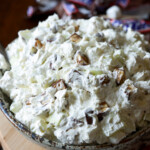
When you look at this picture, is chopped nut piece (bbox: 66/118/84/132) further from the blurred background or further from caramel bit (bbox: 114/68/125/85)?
the blurred background

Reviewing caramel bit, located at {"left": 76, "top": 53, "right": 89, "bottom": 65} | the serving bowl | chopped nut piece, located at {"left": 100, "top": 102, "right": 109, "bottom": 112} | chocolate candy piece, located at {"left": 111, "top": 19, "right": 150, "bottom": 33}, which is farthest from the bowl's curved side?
chocolate candy piece, located at {"left": 111, "top": 19, "right": 150, "bottom": 33}

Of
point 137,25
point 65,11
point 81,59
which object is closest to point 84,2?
point 65,11

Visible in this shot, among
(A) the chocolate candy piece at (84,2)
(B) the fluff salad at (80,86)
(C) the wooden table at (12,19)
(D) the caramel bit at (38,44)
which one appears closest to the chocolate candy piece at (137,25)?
(A) the chocolate candy piece at (84,2)

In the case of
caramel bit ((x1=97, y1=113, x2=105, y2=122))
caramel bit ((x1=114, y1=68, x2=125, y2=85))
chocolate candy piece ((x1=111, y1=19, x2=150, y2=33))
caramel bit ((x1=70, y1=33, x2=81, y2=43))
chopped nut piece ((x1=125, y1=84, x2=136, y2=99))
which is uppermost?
caramel bit ((x1=70, y1=33, x2=81, y2=43))

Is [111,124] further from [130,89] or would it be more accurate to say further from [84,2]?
[84,2]

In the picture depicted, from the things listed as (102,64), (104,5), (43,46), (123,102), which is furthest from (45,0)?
(123,102)

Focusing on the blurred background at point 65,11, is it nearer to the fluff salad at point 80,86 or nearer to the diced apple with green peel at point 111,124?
the fluff salad at point 80,86
